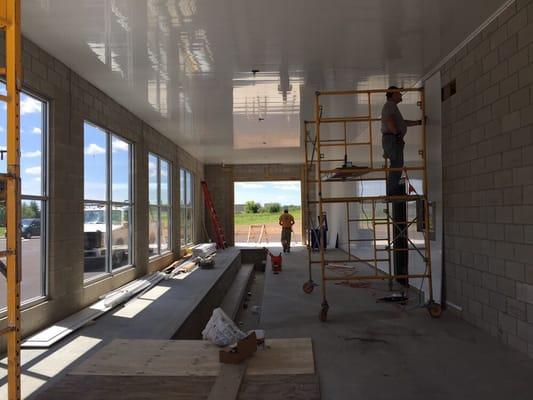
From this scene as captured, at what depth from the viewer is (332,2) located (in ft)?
13.2

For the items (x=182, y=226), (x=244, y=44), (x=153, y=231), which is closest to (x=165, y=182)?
(x=153, y=231)

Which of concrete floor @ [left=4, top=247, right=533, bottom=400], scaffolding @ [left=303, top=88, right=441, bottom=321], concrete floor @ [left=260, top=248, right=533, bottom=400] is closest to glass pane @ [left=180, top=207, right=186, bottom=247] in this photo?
scaffolding @ [left=303, top=88, right=441, bottom=321]

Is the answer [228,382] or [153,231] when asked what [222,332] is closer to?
[228,382]

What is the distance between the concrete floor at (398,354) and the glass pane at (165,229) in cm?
589

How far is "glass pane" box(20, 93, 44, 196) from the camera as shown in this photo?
16.7ft

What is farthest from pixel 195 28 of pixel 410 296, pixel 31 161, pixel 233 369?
pixel 410 296

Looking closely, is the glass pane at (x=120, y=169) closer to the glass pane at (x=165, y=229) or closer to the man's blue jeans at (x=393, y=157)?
the glass pane at (x=165, y=229)

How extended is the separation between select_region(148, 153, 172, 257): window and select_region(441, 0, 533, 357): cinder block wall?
268 inches

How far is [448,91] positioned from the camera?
5.30 m

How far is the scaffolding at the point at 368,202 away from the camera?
5184 mm

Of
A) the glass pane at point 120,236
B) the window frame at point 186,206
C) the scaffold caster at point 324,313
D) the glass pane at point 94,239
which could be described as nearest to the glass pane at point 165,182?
the window frame at point 186,206

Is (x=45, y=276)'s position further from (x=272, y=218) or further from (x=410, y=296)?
(x=272, y=218)

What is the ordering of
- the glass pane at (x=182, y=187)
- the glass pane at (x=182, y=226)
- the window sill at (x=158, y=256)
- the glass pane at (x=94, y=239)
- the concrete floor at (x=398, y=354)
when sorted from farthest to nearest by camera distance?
the glass pane at (x=182, y=187)
the glass pane at (x=182, y=226)
the window sill at (x=158, y=256)
the glass pane at (x=94, y=239)
the concrete floor at (x=398, y=354)

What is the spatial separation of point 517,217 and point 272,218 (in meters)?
31.8
